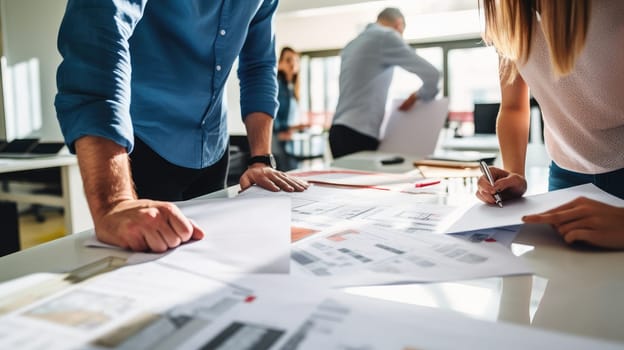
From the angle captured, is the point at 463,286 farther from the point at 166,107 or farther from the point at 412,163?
the point at 412,163

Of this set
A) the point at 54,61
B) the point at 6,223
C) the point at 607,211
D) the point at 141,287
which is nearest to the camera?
the point at 141,287

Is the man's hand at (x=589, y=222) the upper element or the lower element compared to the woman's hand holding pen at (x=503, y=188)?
lower

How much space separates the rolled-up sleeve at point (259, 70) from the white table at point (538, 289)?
31.9 inches

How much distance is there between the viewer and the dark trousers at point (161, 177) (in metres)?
1.08

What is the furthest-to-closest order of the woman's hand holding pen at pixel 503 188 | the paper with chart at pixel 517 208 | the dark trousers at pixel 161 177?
1. the dark trousers at pixel 161 177
2. the woman's hand holding pen at pixel 503 188
3. the paper with chart at pixel 517 208

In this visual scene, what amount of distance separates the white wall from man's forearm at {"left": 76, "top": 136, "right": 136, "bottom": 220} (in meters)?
5.39

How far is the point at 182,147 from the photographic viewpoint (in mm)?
1122

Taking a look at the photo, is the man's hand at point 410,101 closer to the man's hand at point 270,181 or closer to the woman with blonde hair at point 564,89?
the woman with blonde hair at point 564,89

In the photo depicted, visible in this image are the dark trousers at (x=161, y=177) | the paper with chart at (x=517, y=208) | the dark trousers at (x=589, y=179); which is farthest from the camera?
the dark trousers at (x=161, y=177)

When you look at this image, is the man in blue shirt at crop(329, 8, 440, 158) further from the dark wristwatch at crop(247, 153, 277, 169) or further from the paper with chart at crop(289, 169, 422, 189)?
the dark wristwatch at crop(247, 153, 277, 169)

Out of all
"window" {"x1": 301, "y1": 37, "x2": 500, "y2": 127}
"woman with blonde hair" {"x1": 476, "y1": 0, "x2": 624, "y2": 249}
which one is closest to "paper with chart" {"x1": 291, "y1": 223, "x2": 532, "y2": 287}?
"woman with blonde hair" {"x1": 476, "y1": 0, "x2": 624, "y2": 249}

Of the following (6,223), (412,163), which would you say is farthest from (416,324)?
(6,223)

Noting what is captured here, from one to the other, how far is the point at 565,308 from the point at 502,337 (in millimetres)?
111

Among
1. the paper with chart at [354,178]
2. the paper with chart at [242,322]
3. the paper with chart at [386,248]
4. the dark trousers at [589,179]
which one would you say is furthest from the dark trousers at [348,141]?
the paper with chart at [242,322]
